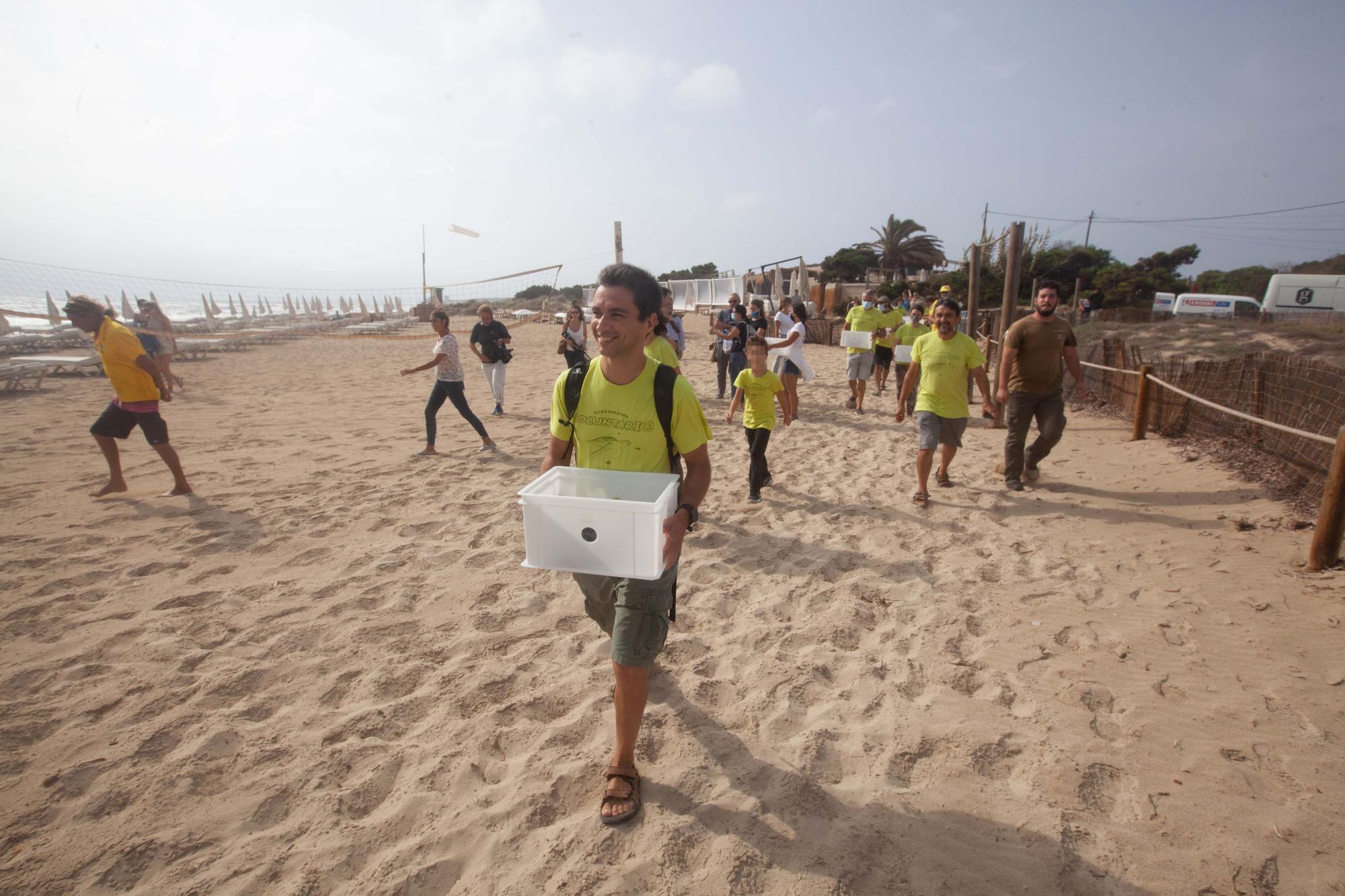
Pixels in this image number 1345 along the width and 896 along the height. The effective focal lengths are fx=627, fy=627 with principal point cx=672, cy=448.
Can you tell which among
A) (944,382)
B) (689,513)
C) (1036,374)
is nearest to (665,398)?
(689,513)

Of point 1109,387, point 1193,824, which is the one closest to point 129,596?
point 1193,824

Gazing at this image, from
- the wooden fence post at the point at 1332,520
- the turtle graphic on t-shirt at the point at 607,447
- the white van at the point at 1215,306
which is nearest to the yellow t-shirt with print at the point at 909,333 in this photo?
the wooden fence post at the point at 1332,520

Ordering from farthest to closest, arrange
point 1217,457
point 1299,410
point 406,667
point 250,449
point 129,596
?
point 250,449, point 1217,457, point 1299,410, point 129,596, point 406,667

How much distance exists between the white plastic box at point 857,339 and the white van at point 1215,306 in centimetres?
2479

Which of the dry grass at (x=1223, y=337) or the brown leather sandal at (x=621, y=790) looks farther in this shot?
the dry grass at (x=1223, y=337)

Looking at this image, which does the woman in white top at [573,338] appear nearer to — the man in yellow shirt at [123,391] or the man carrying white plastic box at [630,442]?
the man in yellow shirt at [123,391]

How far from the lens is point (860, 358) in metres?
9.34

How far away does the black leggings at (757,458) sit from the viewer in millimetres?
5441

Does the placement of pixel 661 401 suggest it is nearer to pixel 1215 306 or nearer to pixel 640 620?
pixel 640 620

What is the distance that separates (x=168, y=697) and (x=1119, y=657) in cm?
458

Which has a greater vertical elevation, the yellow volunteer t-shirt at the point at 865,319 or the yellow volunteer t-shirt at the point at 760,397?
the yellow volunteer t-shirt at the point at 865,319

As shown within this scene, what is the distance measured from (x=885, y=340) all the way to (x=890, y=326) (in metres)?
0.35

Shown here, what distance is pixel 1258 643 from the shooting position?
10.6 ft

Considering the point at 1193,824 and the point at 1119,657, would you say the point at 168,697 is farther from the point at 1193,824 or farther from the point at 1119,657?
the point at 1119,657
